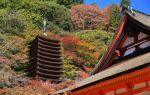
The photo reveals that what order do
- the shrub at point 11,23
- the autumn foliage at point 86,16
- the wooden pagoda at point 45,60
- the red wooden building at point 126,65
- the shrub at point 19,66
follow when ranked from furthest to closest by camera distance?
the autumn foliage at point 86,16
the shrub at point 11,23
the shrub at point 19,66
the wooden pagoda at point 45,60
the red wooden building at point 126,65

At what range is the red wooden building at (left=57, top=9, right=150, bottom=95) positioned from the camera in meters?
8.18

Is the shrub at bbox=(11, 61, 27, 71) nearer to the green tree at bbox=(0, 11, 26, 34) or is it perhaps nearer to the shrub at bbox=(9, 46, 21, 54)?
the shrub at bbox=(9, 46, 21, 54)

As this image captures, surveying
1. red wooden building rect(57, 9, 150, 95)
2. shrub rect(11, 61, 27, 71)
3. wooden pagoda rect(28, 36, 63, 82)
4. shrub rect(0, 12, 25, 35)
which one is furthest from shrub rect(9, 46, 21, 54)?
red wooden building rect(57, 9, 150, 95)

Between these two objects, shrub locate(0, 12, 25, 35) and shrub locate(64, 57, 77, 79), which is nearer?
shrub locate(64, 57, 77, 79)

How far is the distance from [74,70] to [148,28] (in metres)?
20.6

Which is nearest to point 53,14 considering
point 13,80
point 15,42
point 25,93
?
point 15,42

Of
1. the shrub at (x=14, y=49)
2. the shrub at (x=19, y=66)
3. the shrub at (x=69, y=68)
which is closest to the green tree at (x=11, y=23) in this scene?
the shrub at (x=14, y=49)

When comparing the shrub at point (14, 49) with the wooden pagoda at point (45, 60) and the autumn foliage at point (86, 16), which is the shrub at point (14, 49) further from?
the autumn foliage at point (86, 16)

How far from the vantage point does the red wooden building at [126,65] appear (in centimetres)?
818

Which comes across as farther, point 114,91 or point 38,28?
point 38,28

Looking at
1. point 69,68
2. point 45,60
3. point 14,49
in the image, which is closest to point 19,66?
point 14,49

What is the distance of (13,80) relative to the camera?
20125mm

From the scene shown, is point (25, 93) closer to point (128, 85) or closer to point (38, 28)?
point (128, 85)

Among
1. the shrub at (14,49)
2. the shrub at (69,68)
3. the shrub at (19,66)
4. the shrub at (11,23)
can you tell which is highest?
the shrub at (11,23)
